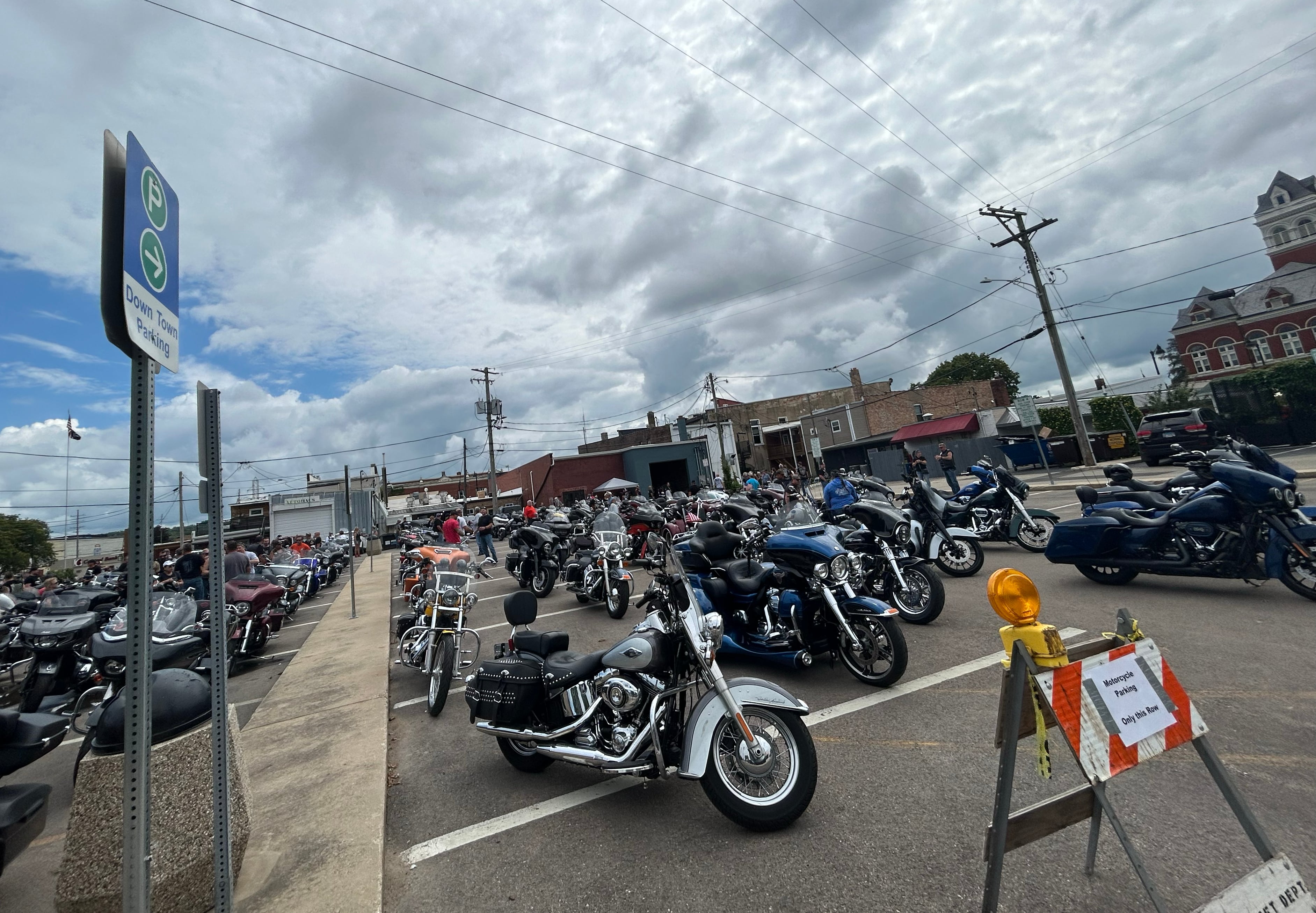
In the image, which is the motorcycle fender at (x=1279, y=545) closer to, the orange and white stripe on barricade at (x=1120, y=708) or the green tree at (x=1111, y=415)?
the orange and white stripe on barricade at (x=1120, y=708)

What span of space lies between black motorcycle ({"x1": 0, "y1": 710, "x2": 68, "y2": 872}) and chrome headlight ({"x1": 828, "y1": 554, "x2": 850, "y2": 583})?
4635mm

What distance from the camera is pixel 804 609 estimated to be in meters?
4.73

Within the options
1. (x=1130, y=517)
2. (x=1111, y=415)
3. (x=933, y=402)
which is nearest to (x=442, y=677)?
(x=1130, y=517)

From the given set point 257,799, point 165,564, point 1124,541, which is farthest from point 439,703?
point 165,564

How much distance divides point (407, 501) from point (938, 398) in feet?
163

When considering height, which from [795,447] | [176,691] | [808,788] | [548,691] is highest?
[795,447]

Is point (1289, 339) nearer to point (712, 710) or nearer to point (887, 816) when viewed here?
point (887, 816)

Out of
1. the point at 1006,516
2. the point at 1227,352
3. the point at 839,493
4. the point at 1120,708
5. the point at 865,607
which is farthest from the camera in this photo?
the point at 1227,352

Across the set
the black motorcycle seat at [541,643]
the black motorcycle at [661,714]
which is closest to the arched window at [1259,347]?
the black motorcycle at [661,714]

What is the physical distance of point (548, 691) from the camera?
3500 millimetres

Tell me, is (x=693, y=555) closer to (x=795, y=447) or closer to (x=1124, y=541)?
(x=1124, y=541)

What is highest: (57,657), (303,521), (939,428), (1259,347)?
(1259,347)

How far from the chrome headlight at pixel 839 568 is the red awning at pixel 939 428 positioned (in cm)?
3499

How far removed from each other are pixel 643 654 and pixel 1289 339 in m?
64.7
